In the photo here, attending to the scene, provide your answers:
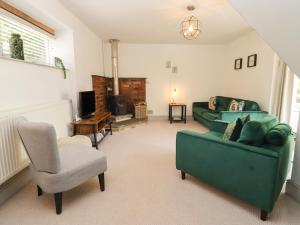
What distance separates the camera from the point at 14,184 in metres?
1.96

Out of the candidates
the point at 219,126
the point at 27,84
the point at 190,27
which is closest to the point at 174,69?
the point at 190,27

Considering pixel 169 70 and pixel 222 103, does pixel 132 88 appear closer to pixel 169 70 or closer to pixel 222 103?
pixel 169 70

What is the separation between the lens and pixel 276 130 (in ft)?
5.43

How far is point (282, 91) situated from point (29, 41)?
180 inches

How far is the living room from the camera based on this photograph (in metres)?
1.61

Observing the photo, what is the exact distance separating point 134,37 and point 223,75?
306cm

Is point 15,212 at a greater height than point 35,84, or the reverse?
point 35,84

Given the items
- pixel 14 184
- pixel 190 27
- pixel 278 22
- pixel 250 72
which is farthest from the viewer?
pixel 250 72

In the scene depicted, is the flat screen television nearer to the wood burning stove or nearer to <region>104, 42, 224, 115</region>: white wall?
the wood burning stove

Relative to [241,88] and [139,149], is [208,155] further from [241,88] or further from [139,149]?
[241,88]

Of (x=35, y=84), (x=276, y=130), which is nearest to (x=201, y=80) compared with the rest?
(x=276, y=130)

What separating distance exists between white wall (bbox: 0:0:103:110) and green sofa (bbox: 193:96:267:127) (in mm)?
2937

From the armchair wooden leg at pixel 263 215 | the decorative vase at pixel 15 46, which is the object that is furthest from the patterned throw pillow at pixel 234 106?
the decorative vase at pixel 15 46

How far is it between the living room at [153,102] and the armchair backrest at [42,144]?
0.11 ft
